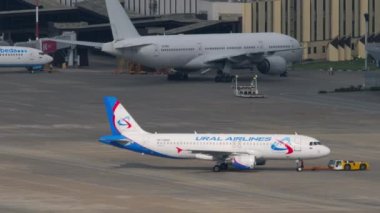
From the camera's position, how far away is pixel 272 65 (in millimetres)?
158125

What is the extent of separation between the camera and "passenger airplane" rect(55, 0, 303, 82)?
154 meters

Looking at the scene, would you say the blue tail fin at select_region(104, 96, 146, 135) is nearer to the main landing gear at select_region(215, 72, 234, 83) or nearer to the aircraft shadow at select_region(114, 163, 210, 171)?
the aircraft shadow at select_region(114, 163, 210, 171)

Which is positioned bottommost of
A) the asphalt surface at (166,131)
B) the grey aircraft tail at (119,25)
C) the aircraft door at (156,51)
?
the asphalt surface at (166,131)

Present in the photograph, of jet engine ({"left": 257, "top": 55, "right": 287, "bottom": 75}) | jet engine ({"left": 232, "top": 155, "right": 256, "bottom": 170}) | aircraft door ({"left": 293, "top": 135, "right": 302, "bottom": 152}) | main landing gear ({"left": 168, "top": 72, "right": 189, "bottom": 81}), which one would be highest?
jet engine ({"left": 257, "top": 55, "right": 287, "bottom": 75})

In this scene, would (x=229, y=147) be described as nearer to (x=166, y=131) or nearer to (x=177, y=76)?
(x=166, y=131)

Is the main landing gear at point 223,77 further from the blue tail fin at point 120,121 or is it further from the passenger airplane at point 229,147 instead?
the passenger airplane at point 229,147

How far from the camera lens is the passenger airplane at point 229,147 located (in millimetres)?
94750

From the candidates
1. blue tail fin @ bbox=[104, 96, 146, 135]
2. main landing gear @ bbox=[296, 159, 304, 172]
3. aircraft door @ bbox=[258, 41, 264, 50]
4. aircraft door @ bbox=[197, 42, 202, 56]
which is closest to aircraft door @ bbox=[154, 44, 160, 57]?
aircraft door @ bbox=[197, 42, 202, 56]

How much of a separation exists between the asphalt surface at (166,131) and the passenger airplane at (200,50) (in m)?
2.45

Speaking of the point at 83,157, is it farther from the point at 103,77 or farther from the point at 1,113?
the point at 103,77

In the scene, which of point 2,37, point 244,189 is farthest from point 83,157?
point 2,37

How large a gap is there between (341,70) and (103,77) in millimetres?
29839

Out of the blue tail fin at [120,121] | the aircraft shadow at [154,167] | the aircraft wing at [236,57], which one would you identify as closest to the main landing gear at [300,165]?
the aircraft shadow at [154,167]

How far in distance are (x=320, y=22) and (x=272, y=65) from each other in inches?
1439
